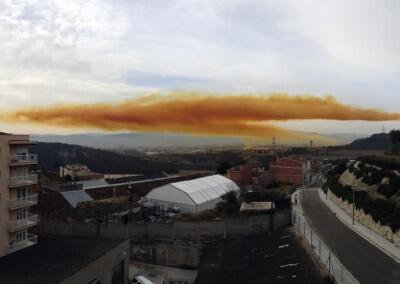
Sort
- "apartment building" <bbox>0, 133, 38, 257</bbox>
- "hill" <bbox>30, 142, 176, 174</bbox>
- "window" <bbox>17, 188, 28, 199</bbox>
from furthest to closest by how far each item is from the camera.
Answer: "hill" <bbox>30, 142, 176, 174</bbox> < "window" <bbox>17, 188, 28, 199</bbox> < "apartment building" <bbox>0, 133, 38, 257</bbox>

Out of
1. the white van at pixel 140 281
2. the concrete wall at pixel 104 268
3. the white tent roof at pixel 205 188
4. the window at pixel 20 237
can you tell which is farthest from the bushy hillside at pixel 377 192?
→ the window at pixel 20 237

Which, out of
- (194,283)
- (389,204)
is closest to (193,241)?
(194,283)

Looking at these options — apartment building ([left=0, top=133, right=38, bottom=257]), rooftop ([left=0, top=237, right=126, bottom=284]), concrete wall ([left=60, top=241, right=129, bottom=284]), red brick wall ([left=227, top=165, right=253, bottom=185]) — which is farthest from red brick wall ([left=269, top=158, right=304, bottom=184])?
apartment building ([left=0, top=133, right=38, bottom=257])

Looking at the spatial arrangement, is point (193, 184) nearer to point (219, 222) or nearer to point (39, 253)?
point (219, 222)

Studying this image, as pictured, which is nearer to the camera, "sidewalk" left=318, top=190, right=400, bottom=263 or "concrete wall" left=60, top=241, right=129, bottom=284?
"concrete wall" left=60, top=241, right=129, bottom=284

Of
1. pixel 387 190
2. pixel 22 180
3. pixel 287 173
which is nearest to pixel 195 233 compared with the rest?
pixel 22 180

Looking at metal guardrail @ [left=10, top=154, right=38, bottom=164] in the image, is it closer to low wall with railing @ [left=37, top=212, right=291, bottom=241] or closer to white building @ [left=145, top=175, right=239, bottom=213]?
low wall with railing @ [left=37, top=212, right=291, bottom=241]

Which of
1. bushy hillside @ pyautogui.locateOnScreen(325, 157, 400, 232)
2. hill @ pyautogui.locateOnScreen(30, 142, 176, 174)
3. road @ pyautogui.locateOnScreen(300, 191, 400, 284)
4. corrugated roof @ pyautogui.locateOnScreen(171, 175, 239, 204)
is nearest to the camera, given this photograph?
road @ pyautogui.locateOnScreen(300, 191, 400, 284)
